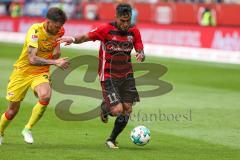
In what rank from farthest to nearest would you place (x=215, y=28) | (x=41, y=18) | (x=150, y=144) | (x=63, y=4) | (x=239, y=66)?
(x=63, y=4)
(x=41, y=18)
(x=215, y=28)
(x=239, y=66)
(x=150, y=144)

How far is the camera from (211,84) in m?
23.2

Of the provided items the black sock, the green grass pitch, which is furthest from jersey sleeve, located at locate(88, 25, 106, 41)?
the green grass pitch

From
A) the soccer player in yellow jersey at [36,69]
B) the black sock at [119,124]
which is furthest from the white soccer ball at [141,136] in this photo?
the soccer player in yellow jersey at [36,69]

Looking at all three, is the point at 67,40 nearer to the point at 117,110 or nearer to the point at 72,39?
the point at 72,39

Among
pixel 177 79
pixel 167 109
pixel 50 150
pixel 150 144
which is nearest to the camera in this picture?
pixel 50 150

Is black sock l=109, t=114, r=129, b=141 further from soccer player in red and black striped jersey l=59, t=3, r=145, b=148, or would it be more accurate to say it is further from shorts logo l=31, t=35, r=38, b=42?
shorts logo l=31, t=35, r=38, b=42

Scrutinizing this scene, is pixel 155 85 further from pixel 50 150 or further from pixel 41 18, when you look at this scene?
pixel 41 18

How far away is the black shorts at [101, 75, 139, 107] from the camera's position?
12.3m

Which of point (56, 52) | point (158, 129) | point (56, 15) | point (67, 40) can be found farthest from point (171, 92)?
point (56, 15)

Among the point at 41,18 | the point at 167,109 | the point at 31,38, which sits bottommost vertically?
the point at 41,18

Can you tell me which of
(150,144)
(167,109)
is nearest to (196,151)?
(150,144)

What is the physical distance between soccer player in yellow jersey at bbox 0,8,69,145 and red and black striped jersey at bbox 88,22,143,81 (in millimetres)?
707

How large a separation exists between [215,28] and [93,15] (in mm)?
13996

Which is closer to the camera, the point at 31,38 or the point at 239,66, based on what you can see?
the point at 31,38
